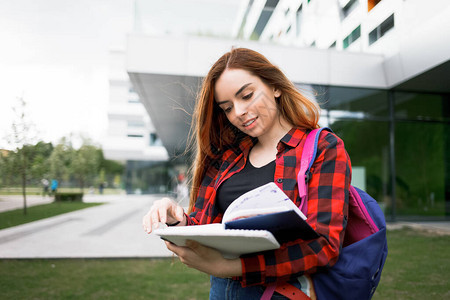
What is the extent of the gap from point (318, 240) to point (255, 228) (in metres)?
0.19

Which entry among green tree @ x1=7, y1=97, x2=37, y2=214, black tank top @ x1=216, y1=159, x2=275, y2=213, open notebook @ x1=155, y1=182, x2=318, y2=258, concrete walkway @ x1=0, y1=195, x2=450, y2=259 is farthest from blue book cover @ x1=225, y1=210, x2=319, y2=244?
concrete walkway @ x1=0, y1=195, x2=450, y2=259

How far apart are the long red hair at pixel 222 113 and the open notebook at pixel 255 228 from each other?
50cm

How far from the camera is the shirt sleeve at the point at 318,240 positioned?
84cm

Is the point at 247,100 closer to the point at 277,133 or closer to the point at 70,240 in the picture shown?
the point at 277,133

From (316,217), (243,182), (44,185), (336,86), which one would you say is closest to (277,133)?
(243,182)

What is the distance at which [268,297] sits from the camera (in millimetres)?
951

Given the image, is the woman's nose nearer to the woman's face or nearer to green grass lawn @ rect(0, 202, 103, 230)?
the woman's face

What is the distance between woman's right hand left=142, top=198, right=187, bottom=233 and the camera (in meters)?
1.05

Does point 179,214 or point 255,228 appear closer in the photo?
point 255,228

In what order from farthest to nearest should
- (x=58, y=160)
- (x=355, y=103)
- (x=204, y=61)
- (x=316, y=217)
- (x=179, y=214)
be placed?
(x=355, y=103)
(x=204, y=61)
(x=58, y=160)
(x=179, y=214)
(x=316, y=217)

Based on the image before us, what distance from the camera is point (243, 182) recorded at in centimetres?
121

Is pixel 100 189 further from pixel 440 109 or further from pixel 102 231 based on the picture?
pixel 440 109

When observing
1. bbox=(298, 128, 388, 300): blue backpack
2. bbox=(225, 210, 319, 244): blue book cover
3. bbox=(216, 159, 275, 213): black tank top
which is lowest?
bbox=(298, 128, 388, 300): blue backpack

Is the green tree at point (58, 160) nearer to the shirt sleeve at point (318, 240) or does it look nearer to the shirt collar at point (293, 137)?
the shirt collar at point (293, 137)
